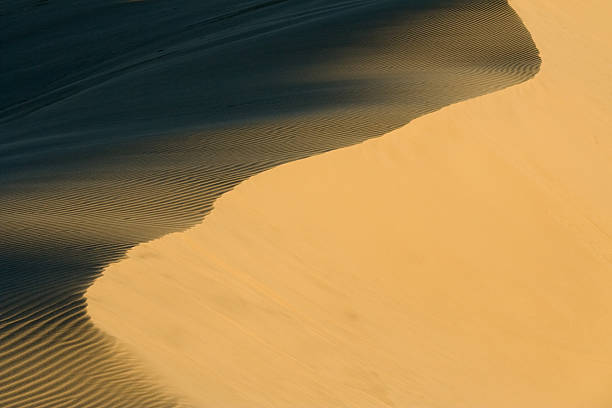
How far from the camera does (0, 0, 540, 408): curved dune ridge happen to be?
6.30 meters

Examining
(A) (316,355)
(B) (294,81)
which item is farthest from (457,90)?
(A) (316,355)

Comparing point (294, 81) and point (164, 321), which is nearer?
point (164, 321)

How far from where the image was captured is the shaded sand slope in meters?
6.95

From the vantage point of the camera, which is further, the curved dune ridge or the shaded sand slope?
the shaded sand slope

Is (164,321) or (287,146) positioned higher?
(164,321)

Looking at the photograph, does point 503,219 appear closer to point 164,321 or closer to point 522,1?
point 164,321

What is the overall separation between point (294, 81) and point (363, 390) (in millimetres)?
8338

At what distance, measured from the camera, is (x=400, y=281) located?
29.7ft

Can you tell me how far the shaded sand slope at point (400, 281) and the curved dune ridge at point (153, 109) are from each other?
0.36m

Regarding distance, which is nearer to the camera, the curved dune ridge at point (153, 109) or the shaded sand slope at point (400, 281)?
the curved dune ridge at point (153, 109)

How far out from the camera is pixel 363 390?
7223 mm

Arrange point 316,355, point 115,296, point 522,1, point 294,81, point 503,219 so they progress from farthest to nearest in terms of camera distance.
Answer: point 522,1
point 294,81
point 503,219
point 316,355
point 115,296

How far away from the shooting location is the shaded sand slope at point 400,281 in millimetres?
6945

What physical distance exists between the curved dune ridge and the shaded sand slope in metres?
0.36
